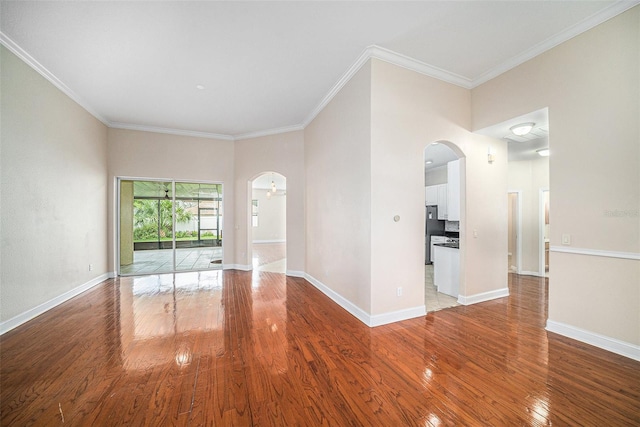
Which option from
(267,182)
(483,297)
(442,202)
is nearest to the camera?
(483,297)

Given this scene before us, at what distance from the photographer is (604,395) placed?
1.85 metres

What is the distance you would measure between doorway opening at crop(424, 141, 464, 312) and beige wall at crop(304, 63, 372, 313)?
4.23 ft

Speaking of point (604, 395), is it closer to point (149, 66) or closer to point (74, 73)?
point (149, 66)

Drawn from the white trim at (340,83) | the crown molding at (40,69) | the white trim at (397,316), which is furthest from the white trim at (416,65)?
the crown molding at (40,69)

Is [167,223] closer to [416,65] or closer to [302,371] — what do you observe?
[302,371]

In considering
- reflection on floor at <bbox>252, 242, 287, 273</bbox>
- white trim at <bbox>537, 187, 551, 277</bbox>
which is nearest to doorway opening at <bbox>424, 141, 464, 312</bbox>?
white trim at <bbox>537, 187, 551, 277</bbox>

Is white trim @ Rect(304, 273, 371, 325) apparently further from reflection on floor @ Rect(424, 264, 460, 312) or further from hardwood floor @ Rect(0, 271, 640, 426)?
reflection on floor @ Rect(424, 264, 460, 312)

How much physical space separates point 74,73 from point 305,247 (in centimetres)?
475

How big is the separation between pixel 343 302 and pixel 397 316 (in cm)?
83

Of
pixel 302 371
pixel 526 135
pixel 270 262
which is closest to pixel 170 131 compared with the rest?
pixel 270 262

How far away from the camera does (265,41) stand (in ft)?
9.35

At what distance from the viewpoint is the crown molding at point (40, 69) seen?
2.85 metres

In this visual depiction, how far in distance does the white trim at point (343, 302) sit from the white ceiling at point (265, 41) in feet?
10.9

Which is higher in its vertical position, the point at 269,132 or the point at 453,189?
the point at 269,132
